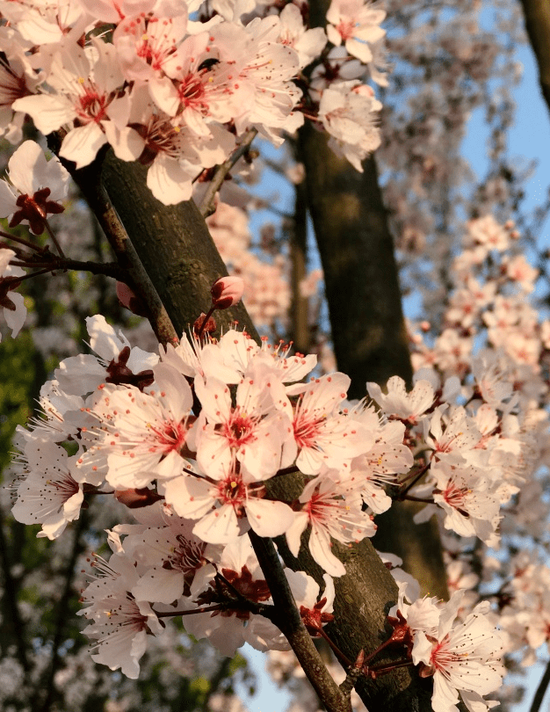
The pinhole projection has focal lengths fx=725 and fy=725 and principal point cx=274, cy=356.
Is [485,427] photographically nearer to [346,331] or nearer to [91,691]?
[346,331]

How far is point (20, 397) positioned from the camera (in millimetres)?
11008

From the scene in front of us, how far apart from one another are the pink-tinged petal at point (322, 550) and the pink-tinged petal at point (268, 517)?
0.52 ft

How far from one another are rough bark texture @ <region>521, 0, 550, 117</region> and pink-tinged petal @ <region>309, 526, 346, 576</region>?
107 inches

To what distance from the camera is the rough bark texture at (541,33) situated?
10.3 ft

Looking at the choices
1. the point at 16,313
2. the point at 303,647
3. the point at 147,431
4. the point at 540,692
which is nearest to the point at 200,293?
the point at 16,313

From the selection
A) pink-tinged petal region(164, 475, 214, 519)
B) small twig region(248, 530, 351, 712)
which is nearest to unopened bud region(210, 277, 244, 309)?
pink-tinged petal region(164, 475, 214, 519)

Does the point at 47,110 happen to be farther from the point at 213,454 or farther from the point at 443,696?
the point at 443,696

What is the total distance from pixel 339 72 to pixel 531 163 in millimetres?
8965

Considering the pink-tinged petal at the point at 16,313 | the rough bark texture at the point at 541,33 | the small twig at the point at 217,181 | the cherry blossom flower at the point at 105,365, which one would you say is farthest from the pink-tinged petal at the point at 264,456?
the rough bark texture at the point at 541,33

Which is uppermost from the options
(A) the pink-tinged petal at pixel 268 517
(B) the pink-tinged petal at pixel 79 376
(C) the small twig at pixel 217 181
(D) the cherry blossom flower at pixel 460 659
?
(A) the pink-tinged petal at pixel 268 517

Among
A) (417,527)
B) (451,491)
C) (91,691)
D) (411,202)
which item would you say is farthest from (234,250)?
(451,491)

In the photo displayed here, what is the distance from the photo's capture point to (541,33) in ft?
10.5

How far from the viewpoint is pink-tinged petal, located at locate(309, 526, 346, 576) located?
1054 millimetres

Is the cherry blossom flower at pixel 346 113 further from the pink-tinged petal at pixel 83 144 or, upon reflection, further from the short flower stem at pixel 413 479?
the pink-tinged petal at pixel 83 144
